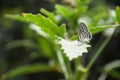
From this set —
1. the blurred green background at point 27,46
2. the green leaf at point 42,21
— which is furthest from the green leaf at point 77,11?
the blurred green background at point 27,46

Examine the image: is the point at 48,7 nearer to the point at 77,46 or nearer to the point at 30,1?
the point at 30,1

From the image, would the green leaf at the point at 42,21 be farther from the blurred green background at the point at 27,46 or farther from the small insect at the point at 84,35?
the blurred green background at the point at 27,46

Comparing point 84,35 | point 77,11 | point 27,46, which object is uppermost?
point 27,46

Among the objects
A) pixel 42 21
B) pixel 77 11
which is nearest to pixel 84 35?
pixel 42 21

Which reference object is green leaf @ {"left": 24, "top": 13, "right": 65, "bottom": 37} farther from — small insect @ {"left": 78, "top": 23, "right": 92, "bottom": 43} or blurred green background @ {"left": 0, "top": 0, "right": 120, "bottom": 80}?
blurred green background @ {"left": 0, "top": 0, "right": 120, "bottom": 80}

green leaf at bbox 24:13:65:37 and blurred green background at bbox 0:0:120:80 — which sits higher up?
blurred green background at bbox 0:0:120:80

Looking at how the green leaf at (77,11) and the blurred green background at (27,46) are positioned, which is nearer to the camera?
the green leaf at (77,11)

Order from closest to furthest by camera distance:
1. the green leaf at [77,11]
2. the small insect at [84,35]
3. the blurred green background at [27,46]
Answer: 1. the small insect at [84,35]
2. the green leaf at [77,11]
3. the blurred green background at [27,46]

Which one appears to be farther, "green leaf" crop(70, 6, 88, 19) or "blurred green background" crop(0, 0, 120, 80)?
"blurred green background" crop(0, 0, 120, 80)

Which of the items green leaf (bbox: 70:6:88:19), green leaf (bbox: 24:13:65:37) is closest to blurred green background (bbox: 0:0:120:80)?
green leaf (bbox: 70:6:88:19)

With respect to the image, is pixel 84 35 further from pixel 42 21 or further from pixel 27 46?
pixel 27 46

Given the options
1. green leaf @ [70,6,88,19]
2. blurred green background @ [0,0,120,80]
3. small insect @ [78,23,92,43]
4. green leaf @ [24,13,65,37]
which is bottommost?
small insect @ [78,23,92,43]
